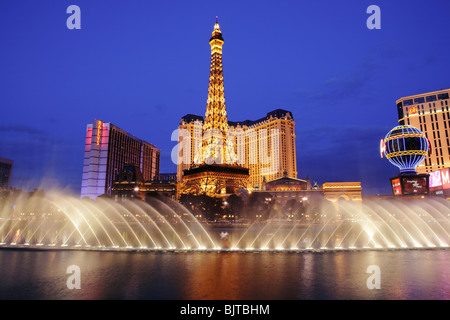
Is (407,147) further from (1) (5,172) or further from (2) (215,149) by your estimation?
(1) (5,172)

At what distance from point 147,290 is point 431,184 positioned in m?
100

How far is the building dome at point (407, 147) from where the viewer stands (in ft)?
229

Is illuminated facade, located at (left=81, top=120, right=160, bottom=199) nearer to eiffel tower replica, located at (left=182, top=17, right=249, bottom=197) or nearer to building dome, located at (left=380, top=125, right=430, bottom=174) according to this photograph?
eiffel tower replica, located at (left=182, top=17, right=249, bottom=197)

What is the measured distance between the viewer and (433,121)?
120625mm

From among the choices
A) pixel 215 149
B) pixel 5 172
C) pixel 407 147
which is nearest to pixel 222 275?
pixel 407 147

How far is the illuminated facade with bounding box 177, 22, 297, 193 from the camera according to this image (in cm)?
12231

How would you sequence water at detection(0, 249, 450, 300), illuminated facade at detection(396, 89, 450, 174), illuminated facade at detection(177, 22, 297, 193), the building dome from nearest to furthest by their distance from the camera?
1. water at detection(0, 249, 450, 300)
2. the building dome
3. illuminated facade at detection(396, 89, 450, 174)
4. illuminated facade at detection(177, 22, 297, 193)

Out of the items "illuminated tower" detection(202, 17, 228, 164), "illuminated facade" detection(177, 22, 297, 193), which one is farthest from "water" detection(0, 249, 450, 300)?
"illuminated facade" detection(177, 22, 297, 193)

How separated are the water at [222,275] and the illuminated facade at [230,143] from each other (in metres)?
102

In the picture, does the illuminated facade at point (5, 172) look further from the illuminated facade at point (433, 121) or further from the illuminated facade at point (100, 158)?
the illuminated facade at point (433, 121)

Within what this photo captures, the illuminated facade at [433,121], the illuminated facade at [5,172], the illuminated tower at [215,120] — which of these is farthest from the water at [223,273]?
→ the illuminated facade at [5,172]

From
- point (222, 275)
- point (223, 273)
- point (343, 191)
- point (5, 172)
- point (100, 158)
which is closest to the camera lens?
point (222, 275)

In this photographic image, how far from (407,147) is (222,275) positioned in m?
72.8

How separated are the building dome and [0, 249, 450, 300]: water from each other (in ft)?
194
